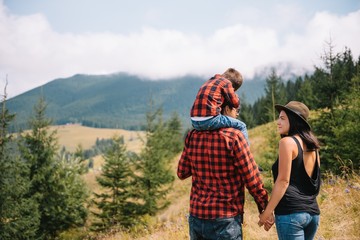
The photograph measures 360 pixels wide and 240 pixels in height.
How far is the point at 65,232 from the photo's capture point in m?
18.9

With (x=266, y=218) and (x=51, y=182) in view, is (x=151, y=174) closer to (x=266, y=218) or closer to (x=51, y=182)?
(x=51, y=182)

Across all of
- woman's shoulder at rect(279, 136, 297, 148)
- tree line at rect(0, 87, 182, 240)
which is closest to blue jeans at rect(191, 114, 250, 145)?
woman's shoulder at rect(279, 136, 297, 148)

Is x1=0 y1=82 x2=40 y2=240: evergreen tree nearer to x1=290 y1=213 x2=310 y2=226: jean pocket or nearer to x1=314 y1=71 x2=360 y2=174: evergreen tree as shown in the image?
x1=314 y1=71 x2=360 y2=174: evergreen tree

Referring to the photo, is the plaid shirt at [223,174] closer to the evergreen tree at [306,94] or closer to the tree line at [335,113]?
the tree line at [335,113]

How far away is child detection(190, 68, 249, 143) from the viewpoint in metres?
3.06

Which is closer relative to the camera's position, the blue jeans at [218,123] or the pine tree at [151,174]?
the blue jeans at [218,123]

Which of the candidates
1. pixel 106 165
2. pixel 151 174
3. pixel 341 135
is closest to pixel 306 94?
pixel 151 174

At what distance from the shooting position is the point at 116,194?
19562mm

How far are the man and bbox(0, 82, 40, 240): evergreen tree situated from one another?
1338 cm

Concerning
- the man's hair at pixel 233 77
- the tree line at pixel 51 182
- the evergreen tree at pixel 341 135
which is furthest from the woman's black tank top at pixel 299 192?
the tree line at pixel 51 182

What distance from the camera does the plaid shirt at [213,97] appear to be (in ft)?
10.1

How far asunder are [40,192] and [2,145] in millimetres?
4201

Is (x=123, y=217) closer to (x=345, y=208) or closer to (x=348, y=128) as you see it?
(x=348, y=128)

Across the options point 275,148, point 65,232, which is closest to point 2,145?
point 65,232
